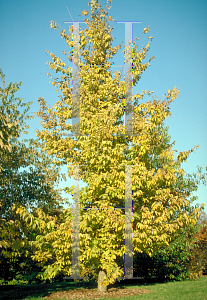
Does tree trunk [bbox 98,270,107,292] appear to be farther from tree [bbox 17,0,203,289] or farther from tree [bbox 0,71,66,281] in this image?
tree [bbox 0,71,66,281]

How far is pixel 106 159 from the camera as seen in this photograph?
920 centimetres

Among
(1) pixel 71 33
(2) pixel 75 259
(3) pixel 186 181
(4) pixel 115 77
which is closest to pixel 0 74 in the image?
(1) pixel 71 33

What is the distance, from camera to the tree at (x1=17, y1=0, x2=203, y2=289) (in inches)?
344

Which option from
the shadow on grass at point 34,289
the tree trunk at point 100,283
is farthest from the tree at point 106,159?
the shadow on grass at point 34,289

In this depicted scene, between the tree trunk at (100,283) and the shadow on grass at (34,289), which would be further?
the tree trunk at (100,283)

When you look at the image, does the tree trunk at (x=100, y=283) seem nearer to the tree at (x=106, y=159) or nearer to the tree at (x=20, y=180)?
the tree at (x=106, y=159)

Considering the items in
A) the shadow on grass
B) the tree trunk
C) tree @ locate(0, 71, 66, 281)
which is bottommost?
the shadow on grass

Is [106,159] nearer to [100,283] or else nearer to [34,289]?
[100,283]

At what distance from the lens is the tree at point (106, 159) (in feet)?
28.7

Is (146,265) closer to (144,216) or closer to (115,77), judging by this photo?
(144,216)

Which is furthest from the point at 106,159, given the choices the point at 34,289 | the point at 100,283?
the point at 34,289

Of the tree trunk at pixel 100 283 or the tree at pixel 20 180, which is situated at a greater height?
the tree at pixel 20 180

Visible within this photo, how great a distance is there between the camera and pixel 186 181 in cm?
1482

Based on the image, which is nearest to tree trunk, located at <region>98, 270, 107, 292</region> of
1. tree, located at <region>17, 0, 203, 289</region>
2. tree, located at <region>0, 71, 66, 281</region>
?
tree, located at <region>17, 0, 203, 289</region>
